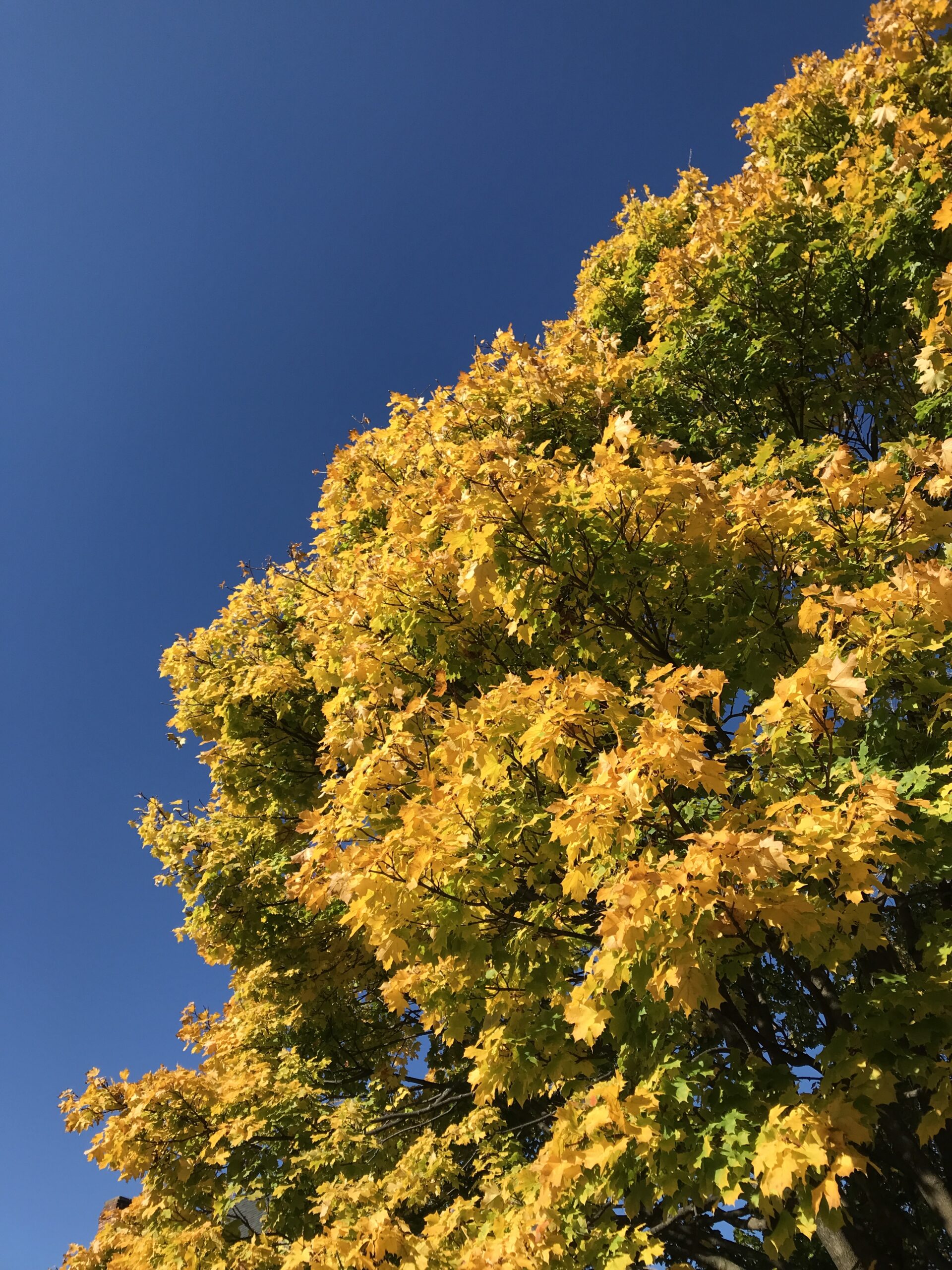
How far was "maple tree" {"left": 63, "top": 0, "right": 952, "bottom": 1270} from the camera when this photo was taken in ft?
10.2

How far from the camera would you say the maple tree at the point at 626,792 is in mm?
3121

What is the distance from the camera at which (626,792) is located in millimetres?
2787

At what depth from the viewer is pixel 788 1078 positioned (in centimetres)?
333

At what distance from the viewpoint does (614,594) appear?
15.1 ft

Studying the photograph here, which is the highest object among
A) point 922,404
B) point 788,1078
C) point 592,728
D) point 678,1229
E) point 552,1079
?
point 922,404

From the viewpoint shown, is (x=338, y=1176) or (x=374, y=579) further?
(x=338, y=1176)

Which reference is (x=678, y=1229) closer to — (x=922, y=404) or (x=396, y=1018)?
(x=396, y=1018)

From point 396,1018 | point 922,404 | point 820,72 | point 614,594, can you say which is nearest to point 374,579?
point 614,594

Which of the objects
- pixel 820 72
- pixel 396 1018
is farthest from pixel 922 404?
pixel 396 1018

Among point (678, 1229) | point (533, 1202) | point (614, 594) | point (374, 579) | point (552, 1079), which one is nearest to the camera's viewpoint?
point (533, 1202)

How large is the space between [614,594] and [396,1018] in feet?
20.9

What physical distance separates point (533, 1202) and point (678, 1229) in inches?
130

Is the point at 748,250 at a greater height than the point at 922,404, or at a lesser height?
greater

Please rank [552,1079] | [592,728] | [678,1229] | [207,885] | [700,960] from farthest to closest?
1. [207,885]
2. [678,1229]
3. [552,1079]
4. [592,728]
5. [700,960]
